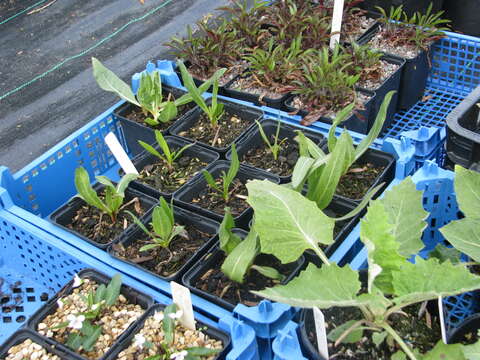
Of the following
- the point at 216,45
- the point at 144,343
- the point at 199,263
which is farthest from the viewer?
the point at 216,45

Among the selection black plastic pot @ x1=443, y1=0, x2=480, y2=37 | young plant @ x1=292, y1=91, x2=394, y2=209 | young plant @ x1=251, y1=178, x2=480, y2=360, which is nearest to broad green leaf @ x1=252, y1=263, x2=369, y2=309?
young plant @ x1=251, y1=178, x2=480, y2=360

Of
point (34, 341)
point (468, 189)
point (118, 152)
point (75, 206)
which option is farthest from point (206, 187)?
point (468, 189)

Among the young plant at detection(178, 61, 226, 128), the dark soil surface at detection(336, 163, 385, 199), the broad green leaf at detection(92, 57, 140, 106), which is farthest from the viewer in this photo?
the broad green leaf at detection(92, 57, 140, 106)

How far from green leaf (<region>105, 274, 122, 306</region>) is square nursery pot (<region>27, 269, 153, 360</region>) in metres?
0.04

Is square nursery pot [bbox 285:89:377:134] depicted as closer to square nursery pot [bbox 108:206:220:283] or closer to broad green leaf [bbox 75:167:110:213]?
square nursery pot [bbox 108:206:220:283]

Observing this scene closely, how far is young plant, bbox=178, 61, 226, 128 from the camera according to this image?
1.83 metres

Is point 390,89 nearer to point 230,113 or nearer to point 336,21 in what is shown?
point 336,21

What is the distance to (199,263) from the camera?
1.39 m

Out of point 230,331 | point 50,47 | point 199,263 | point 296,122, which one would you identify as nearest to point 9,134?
point 50,47

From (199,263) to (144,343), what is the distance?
0.91 feet

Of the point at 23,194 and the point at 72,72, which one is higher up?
the point at 23,194

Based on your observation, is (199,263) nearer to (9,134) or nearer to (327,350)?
(327,350)

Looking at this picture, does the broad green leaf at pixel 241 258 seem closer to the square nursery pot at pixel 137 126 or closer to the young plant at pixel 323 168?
the young plant at pixel 323 168

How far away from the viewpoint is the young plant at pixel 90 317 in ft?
3.94
